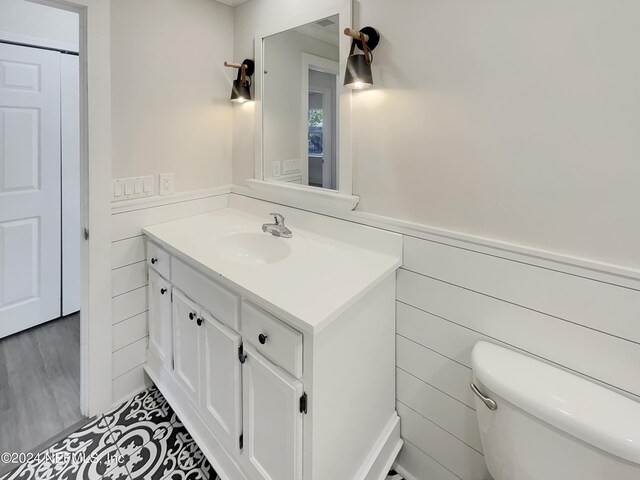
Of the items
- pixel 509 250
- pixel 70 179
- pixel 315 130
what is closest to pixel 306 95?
pixel 315 130

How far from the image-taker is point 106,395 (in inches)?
70.0

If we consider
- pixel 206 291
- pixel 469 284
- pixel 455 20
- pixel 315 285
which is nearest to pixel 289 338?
pixel 315 285

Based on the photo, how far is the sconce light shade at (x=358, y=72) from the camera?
1323 millimetres

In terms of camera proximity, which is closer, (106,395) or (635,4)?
(635,4)

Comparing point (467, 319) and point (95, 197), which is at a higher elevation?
point (95, 197)

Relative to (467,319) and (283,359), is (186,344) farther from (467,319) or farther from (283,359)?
(467,319)

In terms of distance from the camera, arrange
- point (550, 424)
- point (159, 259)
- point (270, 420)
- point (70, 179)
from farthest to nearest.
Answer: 1. point (70, 179)
2. point (159, 259)
3. point (270, 420)
4. point (550, 424)

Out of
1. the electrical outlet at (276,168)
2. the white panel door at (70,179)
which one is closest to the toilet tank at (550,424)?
the electrical outlet at (276,168)

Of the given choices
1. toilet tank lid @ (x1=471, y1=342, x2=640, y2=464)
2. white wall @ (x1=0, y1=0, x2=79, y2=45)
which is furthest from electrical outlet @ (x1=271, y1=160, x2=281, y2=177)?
white wall @ (x1=0, y1=0, x2=79, y2=45)

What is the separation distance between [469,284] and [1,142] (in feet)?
8.87

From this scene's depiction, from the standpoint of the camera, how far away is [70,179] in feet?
8.11

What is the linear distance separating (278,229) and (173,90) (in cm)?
91

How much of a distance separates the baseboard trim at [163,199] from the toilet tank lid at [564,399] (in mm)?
1578

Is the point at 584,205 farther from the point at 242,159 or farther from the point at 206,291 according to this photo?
the point at 242,159
